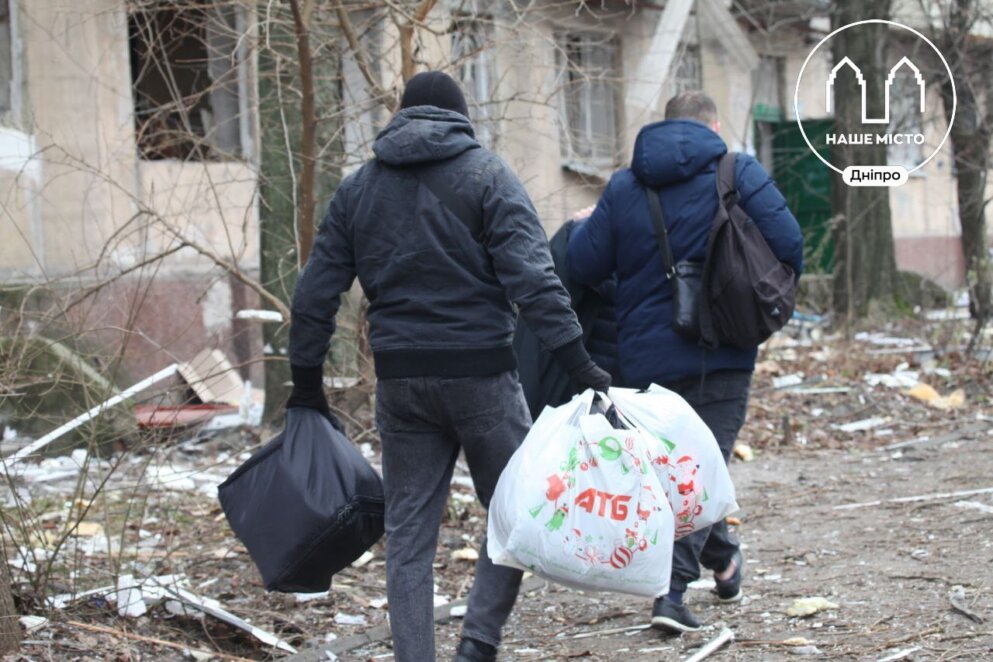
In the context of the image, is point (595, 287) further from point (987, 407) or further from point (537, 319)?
point (987, 407)

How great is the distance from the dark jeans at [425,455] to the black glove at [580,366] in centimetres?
16

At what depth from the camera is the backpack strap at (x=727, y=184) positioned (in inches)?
166

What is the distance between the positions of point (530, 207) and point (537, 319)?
1.03 ft

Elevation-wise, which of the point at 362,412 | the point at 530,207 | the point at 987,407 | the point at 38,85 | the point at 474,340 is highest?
the point at 38,85

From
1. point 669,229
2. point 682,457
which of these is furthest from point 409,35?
point 682,457

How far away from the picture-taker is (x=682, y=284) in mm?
4223

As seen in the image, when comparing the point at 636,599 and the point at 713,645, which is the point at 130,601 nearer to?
the point at 636,599

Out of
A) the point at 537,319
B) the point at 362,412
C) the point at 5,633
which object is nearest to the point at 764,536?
the point at 362,412

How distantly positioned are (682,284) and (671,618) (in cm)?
115

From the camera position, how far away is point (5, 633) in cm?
381

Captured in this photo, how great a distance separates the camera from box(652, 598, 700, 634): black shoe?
429cm

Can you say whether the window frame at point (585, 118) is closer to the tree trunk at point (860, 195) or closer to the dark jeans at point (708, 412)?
the dark jeans at point (708, 412)

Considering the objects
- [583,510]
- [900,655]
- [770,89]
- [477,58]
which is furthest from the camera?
[770,89]

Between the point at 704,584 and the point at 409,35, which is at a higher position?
the point at 409,35
